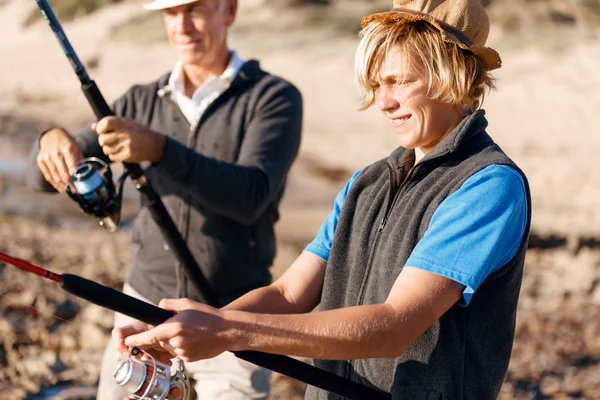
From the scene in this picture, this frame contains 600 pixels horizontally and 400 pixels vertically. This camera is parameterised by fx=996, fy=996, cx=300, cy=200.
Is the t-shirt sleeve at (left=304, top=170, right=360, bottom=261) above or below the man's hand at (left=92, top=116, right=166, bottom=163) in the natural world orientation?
below

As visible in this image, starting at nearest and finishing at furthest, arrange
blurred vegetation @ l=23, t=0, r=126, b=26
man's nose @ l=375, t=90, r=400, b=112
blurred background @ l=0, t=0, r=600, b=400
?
man's nose @ l=375, t=90, r=400, b=112 → blurred background @ l=0, t=0, r=600, b=400 → blurred vegetation @ l=23, t=0, r=126, b=26

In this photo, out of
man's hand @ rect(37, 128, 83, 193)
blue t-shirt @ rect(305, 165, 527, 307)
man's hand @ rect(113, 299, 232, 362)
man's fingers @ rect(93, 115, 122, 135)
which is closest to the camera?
man's hand @ rect(113, 299, 232, 362)

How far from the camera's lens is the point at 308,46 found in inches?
605

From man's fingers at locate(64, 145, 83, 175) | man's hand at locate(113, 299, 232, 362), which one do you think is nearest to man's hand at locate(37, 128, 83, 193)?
man's fingers at locate(64, 145, 83, 175)

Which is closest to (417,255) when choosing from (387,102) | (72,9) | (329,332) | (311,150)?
(329,332)

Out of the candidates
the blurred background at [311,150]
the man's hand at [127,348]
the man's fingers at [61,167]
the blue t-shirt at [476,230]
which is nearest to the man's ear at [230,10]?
the man's fingers at [61,167]

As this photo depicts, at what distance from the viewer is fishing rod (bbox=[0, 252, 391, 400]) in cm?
197

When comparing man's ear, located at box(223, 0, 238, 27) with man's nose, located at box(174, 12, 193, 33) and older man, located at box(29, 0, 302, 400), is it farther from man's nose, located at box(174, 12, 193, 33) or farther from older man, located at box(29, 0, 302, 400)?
man's nose, located at box(174, 12, 193, 33)

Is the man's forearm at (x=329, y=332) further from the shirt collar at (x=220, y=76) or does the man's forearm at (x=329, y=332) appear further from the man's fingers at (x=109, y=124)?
the shirt collar at (x=220, y=76)

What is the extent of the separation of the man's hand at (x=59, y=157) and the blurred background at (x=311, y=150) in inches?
38.8

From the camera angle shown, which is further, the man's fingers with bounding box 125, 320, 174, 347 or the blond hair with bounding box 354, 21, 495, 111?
the blond hair with bounding box 354, 21, 495, 111

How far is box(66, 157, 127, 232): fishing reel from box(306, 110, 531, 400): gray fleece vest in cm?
133

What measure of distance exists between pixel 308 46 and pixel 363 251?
1342 centimetres

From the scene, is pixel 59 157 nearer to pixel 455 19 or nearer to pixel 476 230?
pixel 455 19
